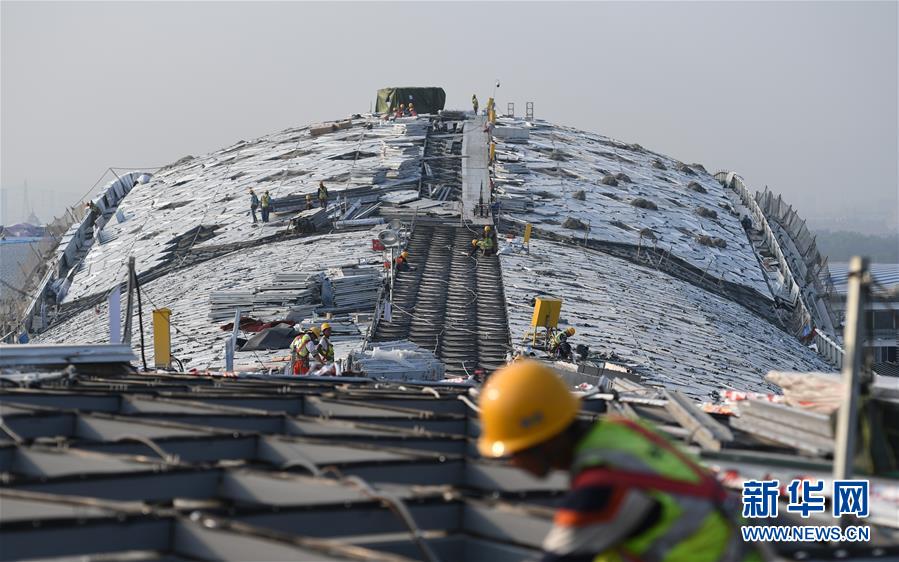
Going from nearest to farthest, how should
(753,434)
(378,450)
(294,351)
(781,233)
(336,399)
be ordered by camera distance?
(378,450) → (753,434) → (336,399) → (294,351) → (781,233)

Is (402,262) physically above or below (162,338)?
above

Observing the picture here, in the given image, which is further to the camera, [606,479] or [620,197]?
[620,197]

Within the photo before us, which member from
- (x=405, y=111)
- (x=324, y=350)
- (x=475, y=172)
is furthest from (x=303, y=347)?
(x=405, y=111)

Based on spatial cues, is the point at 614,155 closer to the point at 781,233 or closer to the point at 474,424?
the point at 781,233

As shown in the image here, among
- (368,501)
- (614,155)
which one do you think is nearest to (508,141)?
(614,155)

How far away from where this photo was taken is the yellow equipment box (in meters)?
33.5

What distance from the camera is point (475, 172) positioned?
60.2 metres

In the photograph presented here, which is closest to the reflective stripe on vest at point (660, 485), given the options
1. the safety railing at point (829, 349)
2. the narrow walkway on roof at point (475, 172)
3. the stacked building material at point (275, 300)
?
the stacked building material at point (275, 300)

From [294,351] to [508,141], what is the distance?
45.0 metres

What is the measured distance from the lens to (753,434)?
10.5 meters

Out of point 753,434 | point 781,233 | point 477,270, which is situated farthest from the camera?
point 781,233

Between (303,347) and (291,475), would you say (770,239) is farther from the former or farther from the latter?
(291,475)

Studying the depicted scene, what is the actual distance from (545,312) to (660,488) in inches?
1121

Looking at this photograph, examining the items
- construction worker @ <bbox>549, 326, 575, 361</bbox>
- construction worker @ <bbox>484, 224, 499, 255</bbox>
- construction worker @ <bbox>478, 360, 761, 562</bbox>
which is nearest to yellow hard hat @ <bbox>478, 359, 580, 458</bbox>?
construction worker @ <bbox>478, 360, 761, 562</bbox>
